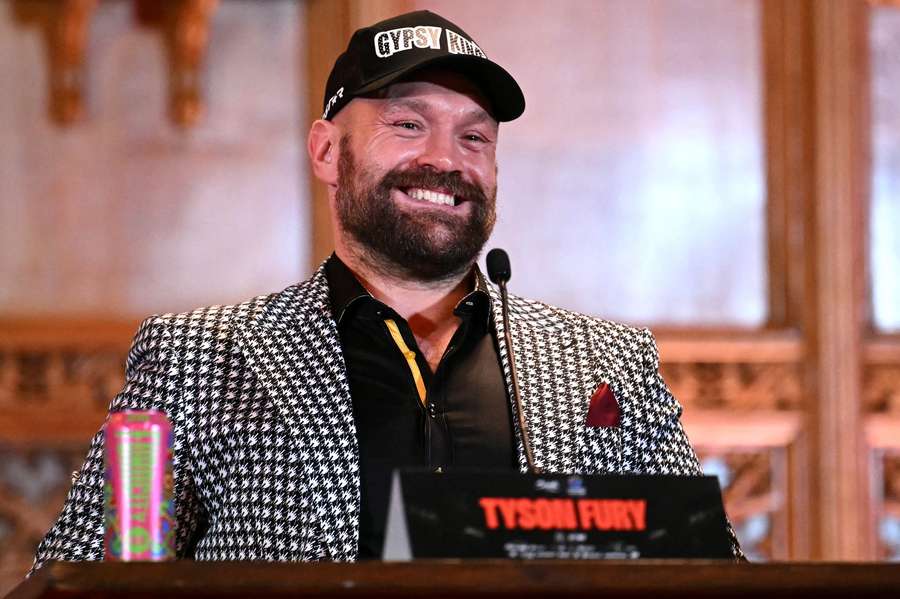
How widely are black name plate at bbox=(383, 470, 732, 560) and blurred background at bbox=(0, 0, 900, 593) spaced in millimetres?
2119

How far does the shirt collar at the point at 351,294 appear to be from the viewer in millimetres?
2115

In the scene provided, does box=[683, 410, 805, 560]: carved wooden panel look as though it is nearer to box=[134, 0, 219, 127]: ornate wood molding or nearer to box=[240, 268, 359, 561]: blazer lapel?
box=[134, 0, 219, 127]: ornate wood molding

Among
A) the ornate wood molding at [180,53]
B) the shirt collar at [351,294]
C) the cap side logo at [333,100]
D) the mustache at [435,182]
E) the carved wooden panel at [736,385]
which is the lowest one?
the carved wooden panel at [736,385]

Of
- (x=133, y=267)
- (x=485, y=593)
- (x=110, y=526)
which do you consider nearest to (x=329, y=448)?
(x=110, y=526)

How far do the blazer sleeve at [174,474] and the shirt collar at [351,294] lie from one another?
258 mm

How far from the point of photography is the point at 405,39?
219 centimetres

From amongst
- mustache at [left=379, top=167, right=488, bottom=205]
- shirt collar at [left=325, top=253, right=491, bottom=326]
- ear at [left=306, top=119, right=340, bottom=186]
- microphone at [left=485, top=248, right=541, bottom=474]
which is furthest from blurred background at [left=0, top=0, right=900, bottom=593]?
microphone at [left=485, top=248, right=541, bottom=474]

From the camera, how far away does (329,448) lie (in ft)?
6.28

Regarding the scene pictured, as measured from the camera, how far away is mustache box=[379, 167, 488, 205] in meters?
2.14

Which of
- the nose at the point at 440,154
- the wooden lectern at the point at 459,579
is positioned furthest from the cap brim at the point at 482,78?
the wooden lectern at the point at 459,579

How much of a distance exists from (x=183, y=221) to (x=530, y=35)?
1038 mm

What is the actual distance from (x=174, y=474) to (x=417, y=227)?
0.52 metres

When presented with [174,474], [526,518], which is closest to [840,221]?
[174,474]

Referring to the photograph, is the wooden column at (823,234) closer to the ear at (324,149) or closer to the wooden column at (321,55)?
the wooden column at (321,55)
